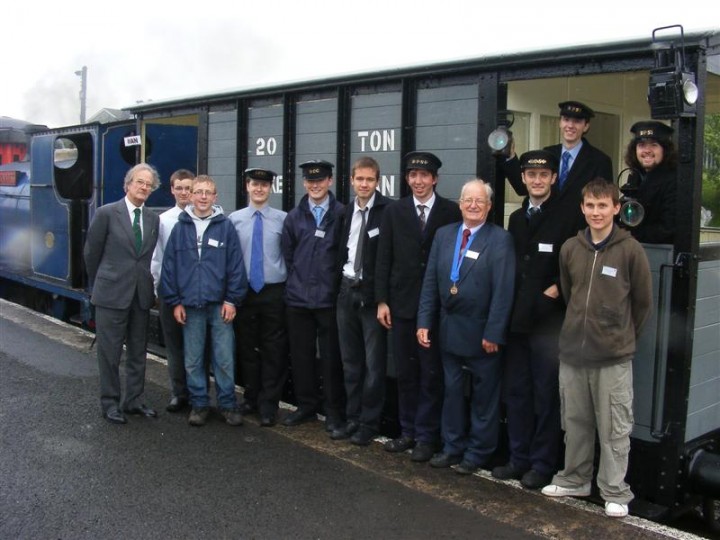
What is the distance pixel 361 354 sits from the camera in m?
5.38

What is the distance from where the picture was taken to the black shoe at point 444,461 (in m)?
4.84

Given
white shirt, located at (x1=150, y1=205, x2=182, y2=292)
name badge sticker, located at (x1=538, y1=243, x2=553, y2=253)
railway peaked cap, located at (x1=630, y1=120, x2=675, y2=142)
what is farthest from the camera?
white shirt, located at (x1=150, y1=205, x2=182, y2=292)

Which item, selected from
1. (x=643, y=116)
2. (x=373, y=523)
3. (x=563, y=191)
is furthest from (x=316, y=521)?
(x=643, y=116)

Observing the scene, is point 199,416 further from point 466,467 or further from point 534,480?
point 534,480

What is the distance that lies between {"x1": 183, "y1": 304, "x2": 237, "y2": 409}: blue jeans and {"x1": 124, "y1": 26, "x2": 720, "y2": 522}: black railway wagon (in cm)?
133

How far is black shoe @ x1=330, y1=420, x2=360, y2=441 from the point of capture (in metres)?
5.40

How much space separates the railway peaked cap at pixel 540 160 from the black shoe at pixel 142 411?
3.36 meters

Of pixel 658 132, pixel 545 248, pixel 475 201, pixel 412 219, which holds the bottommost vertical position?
pixel 545 248

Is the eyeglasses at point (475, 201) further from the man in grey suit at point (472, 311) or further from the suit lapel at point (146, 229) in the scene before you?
the suit lapel at point (146, 229)

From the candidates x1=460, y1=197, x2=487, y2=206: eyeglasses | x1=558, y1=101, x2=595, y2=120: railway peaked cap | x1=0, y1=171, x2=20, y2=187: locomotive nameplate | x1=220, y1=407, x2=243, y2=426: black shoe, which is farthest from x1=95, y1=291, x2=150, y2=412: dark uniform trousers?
x1=0, y1=171, x2=20, y2=187: locomotive nameplate

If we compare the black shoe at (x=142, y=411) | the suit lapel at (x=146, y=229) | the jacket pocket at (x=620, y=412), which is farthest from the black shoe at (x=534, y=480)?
the suit lapel at (x=146, y=229)

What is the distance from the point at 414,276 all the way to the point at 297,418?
155 cm

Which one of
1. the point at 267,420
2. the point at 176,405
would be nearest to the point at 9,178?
the point at 176,405

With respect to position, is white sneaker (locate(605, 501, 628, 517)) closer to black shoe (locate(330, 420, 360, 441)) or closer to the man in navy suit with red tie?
the man in navy suit with red tie
